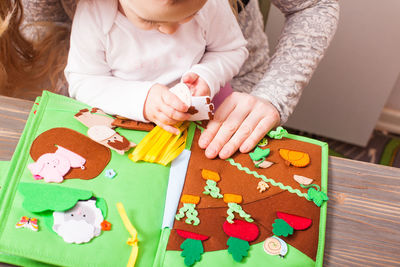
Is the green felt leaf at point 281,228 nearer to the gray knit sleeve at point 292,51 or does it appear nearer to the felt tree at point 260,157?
the felt tree at point 260,157

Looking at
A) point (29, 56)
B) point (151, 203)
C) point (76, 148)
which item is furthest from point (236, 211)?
point (29, 56)

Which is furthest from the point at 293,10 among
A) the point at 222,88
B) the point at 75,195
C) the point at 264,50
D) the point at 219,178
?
the point at 75,195

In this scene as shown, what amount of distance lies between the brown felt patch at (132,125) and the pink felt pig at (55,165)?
0.28 feet

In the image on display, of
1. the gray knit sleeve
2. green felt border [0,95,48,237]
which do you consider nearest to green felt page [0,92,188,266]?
green felt border [0,95,48,237]

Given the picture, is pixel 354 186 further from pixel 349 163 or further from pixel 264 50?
pixel 264 50

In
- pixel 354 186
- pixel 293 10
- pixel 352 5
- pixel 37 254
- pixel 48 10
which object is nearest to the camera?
pixel 37 254

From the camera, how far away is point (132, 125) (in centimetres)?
56

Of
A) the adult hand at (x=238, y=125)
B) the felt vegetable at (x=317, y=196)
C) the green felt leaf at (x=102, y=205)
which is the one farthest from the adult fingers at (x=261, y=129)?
the green felt leaf at (x=102, y=205)

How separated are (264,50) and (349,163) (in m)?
0.40

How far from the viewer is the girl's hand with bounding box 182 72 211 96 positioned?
0.62 m

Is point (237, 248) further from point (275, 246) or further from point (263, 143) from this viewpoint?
point (263, 143)

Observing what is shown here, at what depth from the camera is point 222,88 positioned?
0.75 metres

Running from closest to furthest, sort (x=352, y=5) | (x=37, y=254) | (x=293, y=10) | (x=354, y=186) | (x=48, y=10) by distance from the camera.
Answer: (x=37, y=254) < (x=354, y=186) < (x=48, y=10) < (x=293, y=10) < (x=352, y=5)

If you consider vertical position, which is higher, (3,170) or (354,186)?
(354,186)
